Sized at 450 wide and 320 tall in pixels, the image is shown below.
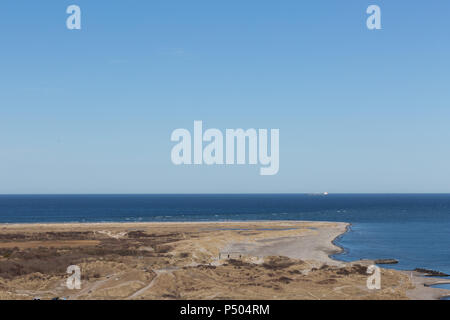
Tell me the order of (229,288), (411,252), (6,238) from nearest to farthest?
(229,288) < (411,252) < (6,238)

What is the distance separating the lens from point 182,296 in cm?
3644

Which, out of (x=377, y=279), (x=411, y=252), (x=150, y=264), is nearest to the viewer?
(x=377, y=279)

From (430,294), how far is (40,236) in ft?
253

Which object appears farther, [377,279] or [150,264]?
[150,264]

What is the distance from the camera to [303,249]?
73625 millimetres

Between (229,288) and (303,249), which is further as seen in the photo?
(303,249)

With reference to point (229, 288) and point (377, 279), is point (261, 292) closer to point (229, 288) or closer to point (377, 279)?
point (229, 288)

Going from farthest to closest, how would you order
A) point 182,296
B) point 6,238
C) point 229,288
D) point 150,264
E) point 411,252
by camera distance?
point 6,238
point 411,252
point 150,264
point 229,288
point 182,296

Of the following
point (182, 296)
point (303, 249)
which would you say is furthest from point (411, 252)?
point (182, 296)
